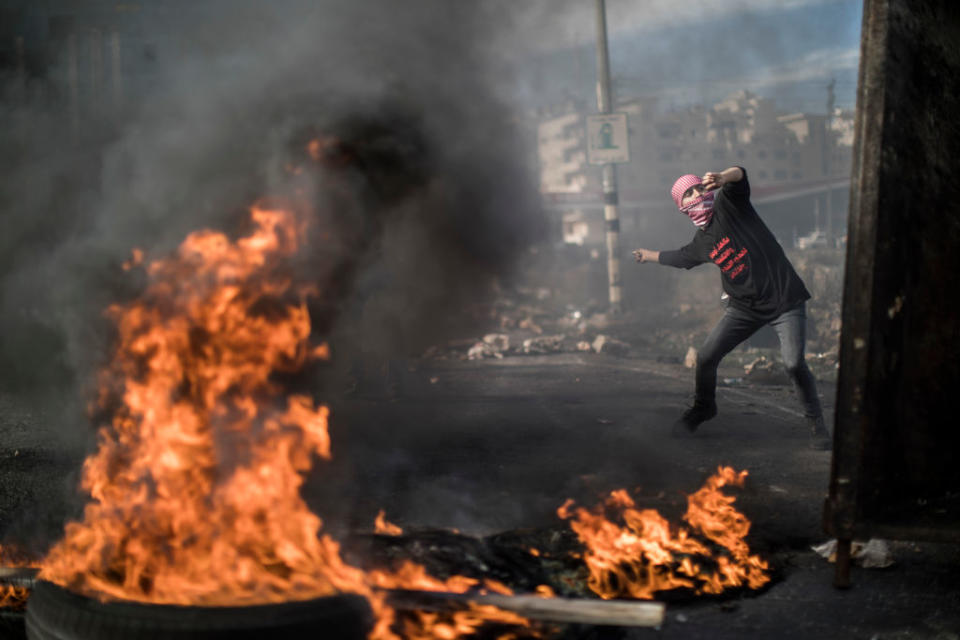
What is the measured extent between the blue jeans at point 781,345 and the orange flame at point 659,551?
140 cm

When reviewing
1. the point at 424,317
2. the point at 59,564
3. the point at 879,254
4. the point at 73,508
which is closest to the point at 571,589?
the point at 879,254

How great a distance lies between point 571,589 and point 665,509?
1143 mm

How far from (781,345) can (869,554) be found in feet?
6.82

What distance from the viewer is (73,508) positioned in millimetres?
3887

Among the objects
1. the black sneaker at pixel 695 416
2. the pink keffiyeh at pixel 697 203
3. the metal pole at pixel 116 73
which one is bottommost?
the black sneaker at pixel 695 416

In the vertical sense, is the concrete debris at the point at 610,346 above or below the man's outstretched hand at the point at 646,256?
below

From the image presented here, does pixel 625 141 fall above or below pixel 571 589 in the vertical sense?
above

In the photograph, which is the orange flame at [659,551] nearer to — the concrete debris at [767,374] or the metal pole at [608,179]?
Answer: the concrete debris at [767,374]

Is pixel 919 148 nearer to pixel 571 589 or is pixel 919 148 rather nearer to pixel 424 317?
pixel 571 589

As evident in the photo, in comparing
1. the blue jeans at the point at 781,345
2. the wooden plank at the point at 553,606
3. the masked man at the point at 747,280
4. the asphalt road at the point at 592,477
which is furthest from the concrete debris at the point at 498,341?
the wooden plank at the point at 553,606

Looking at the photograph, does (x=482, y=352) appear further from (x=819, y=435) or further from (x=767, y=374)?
(x=819, y=435)

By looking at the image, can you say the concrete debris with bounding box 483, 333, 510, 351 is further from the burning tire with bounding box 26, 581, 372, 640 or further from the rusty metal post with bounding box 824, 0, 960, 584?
the burning tire with bounding box 26, 581, 372, 640

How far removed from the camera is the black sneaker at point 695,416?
5324 mm

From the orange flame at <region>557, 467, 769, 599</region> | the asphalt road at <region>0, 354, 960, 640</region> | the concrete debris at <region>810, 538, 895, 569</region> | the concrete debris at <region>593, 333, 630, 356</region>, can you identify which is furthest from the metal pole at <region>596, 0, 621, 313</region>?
the concrete debris at <region>810, 538, 895, 569</region>
